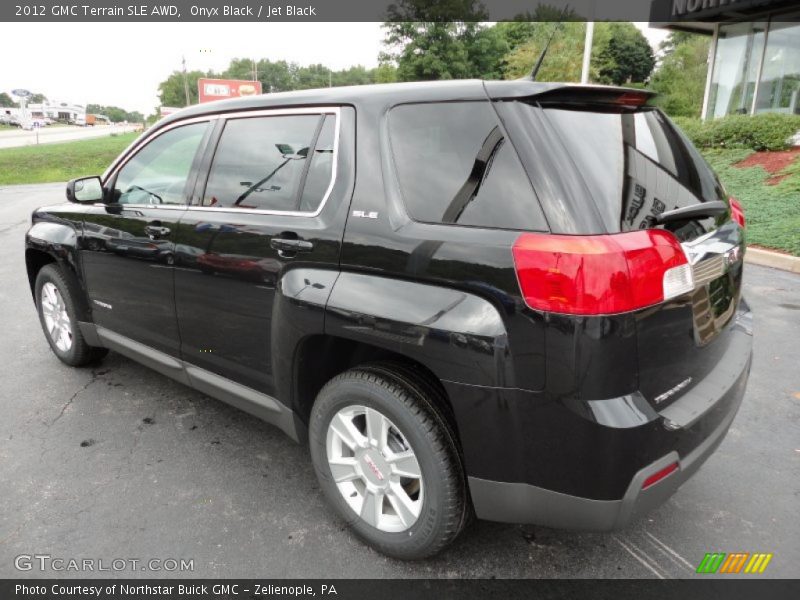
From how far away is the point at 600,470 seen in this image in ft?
6.02

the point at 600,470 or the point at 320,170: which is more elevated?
the point at 320,170

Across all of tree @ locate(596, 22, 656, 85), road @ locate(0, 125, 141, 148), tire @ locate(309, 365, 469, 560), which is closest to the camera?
tire @ locate(309, 365, 469, 560)

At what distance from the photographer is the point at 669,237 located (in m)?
1.92

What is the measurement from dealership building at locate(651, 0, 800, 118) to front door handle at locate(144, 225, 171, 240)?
1760cm

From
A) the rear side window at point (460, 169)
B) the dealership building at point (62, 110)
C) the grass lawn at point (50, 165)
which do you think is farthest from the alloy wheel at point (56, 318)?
the dealership building at point (62, 110)

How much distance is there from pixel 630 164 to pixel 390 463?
1416 millimetres

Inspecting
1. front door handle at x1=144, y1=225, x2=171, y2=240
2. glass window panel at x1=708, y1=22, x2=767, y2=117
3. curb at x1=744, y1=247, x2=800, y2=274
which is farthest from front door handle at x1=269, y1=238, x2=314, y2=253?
glass window panel at x1=708, y1=22, x2=767, y2=117

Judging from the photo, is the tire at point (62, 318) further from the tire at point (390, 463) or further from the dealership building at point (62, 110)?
the dealership building at point (62, 110)

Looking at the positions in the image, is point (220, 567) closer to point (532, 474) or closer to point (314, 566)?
point (314, 566)

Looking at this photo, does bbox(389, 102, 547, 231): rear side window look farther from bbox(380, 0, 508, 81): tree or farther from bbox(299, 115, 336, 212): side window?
bbox(380, 0, 508, 81): tree

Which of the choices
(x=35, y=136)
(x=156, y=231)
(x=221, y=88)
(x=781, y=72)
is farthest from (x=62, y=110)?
(x=156, y=231)

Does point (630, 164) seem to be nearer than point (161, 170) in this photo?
Yes

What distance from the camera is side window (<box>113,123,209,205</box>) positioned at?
3.21 metres

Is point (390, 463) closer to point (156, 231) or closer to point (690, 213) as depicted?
point (690, 213)
